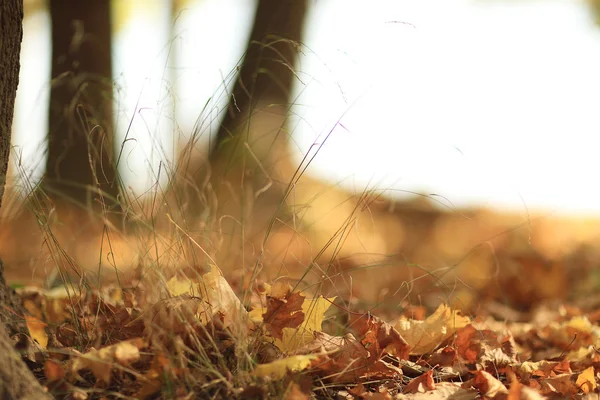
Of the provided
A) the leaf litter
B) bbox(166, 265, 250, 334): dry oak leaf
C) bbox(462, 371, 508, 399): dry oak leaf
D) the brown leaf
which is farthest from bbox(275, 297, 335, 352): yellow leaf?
the brown leaf

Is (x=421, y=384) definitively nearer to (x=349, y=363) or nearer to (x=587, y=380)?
(x=349, y=363)

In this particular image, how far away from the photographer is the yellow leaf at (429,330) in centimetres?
162

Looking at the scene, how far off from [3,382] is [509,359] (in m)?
1.31

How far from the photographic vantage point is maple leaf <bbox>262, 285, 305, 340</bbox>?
4.56ft

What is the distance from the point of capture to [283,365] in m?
1.20

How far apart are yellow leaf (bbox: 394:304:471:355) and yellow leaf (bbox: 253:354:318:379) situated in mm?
496

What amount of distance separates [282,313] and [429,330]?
482 millimetres

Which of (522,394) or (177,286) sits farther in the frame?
(177,286)

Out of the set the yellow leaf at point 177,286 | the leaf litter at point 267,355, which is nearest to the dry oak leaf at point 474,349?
the leaf litter at point 267,355

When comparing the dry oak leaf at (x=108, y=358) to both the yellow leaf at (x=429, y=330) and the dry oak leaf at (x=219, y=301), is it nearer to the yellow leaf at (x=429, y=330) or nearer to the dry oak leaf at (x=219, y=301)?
the dry oak leaf at (x=219, y=301)

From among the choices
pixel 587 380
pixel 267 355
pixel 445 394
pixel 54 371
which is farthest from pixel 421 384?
pixel 54 371

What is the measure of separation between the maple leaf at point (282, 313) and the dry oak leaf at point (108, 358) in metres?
0.31

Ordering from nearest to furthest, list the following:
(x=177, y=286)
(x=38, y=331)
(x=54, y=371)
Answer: (x=54, y=371), (x=177, y=286), (x=38, y=331)

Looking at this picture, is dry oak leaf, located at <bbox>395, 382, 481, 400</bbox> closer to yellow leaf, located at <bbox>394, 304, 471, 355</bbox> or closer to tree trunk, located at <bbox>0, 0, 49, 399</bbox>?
yellow leaf, located at <bbox>394, 304, 471, 355</bbox>
